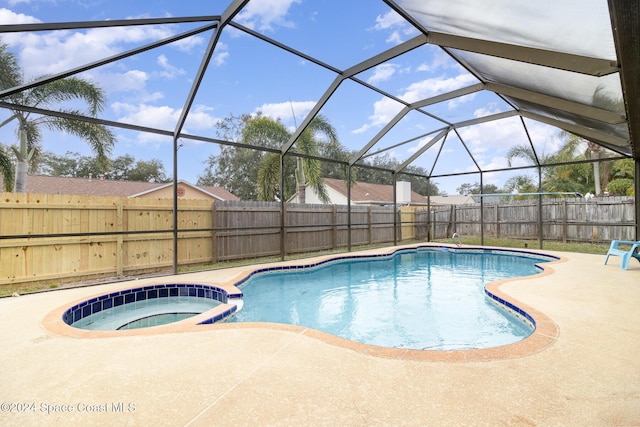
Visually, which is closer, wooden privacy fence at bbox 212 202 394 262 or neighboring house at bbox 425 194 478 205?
wooden privacy fence at bbox 212 202 394 262

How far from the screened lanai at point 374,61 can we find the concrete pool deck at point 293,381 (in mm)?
2369

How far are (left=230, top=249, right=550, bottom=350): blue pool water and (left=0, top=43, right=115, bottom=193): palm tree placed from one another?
200 inches

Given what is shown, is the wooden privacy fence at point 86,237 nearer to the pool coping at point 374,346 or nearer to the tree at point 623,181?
the pool coping at point 374,346

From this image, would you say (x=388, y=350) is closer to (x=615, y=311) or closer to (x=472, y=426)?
(x=472, y=426)

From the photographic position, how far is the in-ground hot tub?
4125 mm

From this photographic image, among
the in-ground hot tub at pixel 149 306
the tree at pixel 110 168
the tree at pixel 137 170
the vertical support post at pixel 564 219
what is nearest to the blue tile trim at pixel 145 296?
the in-ground hot tub at pixel 149 306

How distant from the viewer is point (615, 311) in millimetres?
3654

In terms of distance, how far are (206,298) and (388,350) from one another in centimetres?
348

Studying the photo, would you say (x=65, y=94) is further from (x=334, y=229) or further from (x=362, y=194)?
(x=362, y=194)

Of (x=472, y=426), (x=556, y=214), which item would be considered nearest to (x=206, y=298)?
(x=472, y=426)

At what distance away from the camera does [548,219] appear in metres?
12.2

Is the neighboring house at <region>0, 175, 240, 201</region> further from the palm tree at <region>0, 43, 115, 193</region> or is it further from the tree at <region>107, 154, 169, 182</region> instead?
the tree at <region>107, 154, 169, 182</region>

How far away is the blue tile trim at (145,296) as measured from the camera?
4.03 meters

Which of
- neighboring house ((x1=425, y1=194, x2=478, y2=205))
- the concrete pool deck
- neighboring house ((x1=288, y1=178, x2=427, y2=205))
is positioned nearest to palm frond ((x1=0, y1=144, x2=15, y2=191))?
the concrete pool deck
